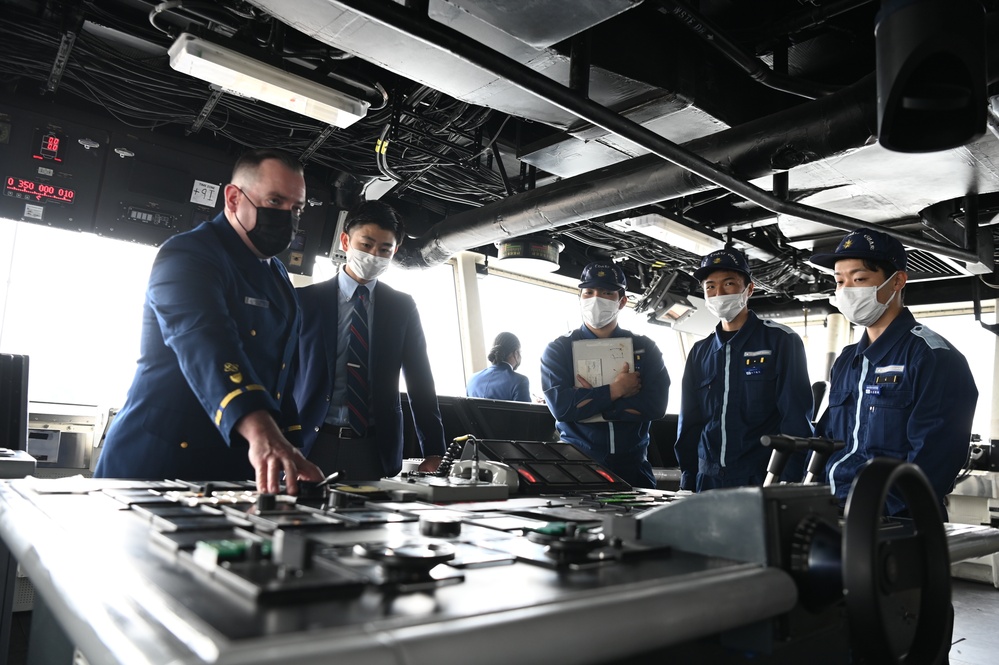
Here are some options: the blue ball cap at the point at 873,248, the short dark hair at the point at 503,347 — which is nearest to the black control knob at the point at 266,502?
the blue ball cap at the point at 873,248

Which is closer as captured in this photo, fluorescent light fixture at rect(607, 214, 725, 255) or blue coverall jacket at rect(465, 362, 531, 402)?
fluorescent light fixture at rect(607, 214, 725, 255)

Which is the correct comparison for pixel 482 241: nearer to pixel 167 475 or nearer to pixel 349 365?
pixel 349 365

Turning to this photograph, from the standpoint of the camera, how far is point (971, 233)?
3914 millimetres

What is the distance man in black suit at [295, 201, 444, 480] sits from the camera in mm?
2117

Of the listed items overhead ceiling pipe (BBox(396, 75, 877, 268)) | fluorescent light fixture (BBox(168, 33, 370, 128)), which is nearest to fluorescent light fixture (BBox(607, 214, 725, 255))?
overhead ceiling pipe (BBox(396, 75, 877, 268))

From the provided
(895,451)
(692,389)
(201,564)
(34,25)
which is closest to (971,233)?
(692,389)

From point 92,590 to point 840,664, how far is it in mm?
1089

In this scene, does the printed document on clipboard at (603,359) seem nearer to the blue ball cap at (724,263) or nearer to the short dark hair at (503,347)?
the blue ball cap at (724,263)

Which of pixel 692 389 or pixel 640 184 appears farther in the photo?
pixel 640 184

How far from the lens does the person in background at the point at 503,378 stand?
5.12 metres

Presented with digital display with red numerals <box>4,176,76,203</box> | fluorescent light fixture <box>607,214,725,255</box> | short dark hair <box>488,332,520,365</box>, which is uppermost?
fluorescent light fixture <box>607,214,725,255</box>

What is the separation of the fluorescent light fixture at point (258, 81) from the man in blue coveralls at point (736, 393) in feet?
5.61

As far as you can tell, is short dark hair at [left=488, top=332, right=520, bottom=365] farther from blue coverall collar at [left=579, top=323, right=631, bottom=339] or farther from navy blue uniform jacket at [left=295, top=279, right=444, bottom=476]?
navy blue uniform jacket at [left=295, top=279, right=444, bottom=476]

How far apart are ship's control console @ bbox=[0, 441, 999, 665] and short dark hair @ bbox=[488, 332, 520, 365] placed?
3970mm
